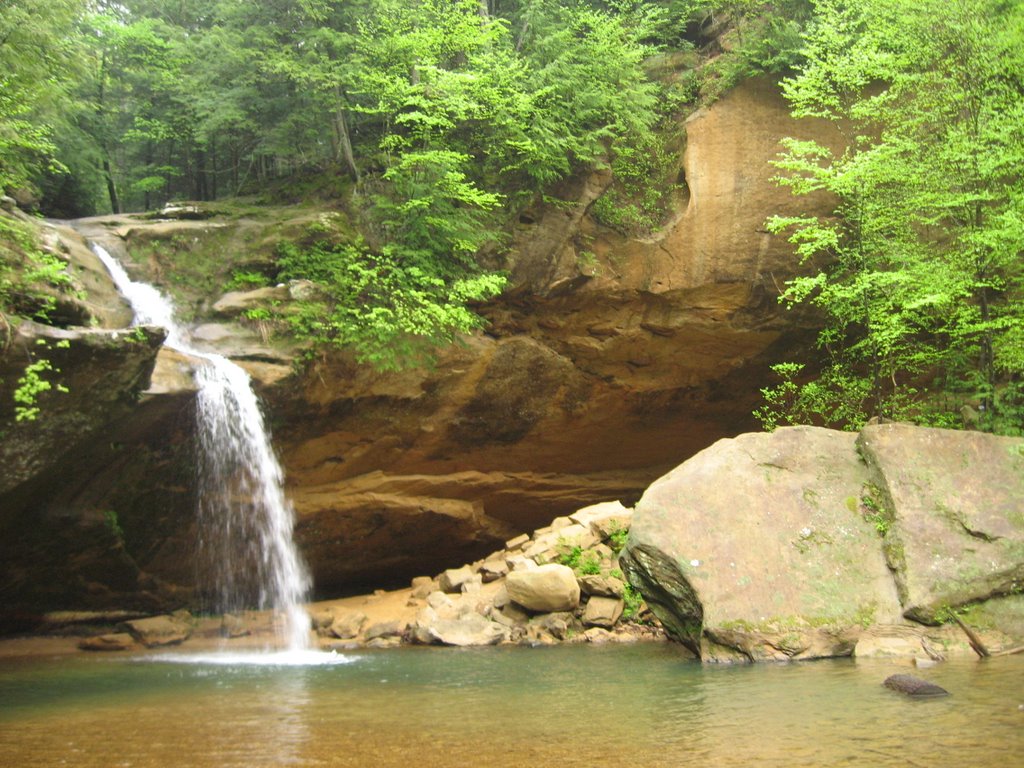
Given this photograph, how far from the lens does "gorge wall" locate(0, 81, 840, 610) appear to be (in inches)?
540

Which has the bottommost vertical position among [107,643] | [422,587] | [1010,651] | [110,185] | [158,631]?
[107,643]

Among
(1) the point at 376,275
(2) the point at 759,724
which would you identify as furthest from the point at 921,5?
(2) the point at 759,724

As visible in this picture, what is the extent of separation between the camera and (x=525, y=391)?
1616cm

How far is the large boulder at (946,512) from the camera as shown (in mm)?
8375

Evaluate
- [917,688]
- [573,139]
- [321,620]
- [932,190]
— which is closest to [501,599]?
[321,620]

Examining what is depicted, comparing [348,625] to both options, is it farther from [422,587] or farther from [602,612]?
[602,612]

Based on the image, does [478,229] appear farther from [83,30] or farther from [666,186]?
[83,30]

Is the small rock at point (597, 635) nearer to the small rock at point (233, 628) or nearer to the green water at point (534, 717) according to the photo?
the green water at point (534, 717)

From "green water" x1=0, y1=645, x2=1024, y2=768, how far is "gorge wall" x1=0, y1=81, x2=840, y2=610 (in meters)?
5.25

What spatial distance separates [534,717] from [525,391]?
10.6 m

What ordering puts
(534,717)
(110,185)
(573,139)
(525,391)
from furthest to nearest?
1. (110,185)
2. (525,391)
3. (573,139)
4. (534,717)

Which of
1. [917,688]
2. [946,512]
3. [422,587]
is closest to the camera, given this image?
[917,688]

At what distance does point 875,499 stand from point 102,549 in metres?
11.9

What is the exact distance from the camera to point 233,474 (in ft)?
44.6
